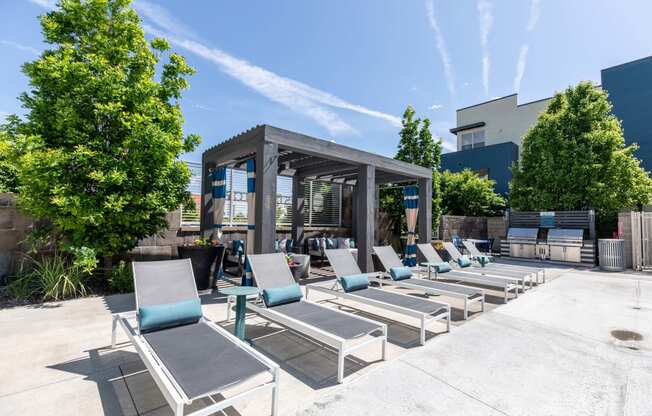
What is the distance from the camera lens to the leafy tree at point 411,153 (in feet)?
45.5

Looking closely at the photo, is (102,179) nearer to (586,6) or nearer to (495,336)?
(495,336)

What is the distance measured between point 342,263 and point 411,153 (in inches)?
380

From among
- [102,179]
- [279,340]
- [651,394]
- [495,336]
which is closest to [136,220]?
[102,179]

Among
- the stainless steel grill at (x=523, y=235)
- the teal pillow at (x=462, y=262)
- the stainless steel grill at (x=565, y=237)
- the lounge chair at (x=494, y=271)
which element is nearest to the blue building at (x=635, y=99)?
the stainless steel grill at (x=565, y=237)

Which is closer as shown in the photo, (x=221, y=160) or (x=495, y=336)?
(x=495, y=336)

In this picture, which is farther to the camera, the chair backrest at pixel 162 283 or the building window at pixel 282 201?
the building window at pixel 282 201

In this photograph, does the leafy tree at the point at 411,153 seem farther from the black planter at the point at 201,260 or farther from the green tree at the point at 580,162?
the black planter at the point at 201,260

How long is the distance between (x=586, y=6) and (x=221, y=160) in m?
11.4

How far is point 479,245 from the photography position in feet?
53.1

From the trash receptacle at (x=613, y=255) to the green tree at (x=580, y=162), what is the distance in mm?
2699

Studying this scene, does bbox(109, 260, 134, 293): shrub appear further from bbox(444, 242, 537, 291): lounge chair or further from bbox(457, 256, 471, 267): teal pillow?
A: bbox(457, 256, 471, 267): teal pillow

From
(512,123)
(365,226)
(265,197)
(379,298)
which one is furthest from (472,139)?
(379,298)

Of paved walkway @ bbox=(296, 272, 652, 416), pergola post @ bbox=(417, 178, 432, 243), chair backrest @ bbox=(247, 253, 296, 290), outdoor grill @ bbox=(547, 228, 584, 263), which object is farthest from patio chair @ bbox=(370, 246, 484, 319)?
outdoor grill @ bbox=(547, 228, 584, 263)

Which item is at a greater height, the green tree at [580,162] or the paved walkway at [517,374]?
the green tree at [580,162]
